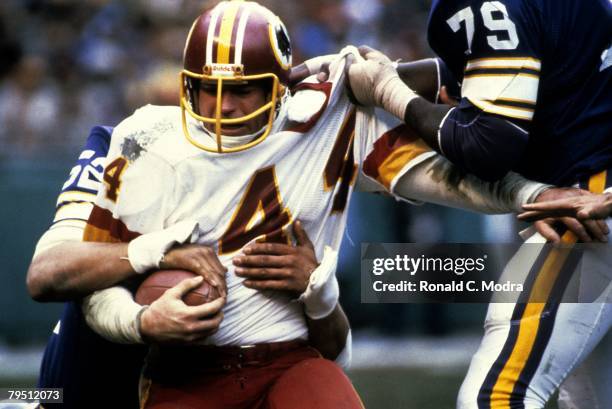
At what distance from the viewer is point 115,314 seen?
280 centimetres

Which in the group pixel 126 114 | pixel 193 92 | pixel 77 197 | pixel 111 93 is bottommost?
pixel 126 114

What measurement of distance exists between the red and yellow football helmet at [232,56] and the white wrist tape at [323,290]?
0.36 meters

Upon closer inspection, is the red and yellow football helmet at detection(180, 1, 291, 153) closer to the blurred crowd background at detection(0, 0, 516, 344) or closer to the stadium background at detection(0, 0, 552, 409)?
the stadium background at detection(0, 0, 552, 409)

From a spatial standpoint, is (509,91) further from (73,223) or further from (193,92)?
(73,223)

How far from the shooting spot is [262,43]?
2.91m

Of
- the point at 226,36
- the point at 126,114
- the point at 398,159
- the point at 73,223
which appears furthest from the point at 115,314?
the point at 126,114

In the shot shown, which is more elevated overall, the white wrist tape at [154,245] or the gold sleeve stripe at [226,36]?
the gold sleeve stripe at [226,36]

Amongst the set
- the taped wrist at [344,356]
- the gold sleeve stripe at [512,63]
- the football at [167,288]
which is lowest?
the taped wrist at [344,356]

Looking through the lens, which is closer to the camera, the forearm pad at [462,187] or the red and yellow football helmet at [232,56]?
the red and yellow football helmet at [232,56]

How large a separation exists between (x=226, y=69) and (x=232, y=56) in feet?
0.13

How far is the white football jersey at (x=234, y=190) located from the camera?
2.89 metres

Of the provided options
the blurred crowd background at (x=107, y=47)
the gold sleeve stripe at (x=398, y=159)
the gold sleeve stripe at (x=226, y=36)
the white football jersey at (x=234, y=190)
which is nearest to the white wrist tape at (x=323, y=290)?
the white football jersey at (x=234, y=190)

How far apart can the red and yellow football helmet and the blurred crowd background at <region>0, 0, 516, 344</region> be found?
340cm

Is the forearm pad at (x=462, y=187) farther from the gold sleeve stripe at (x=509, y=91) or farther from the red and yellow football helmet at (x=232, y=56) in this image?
the red and yellow football helmet at (x=232, y=56)
